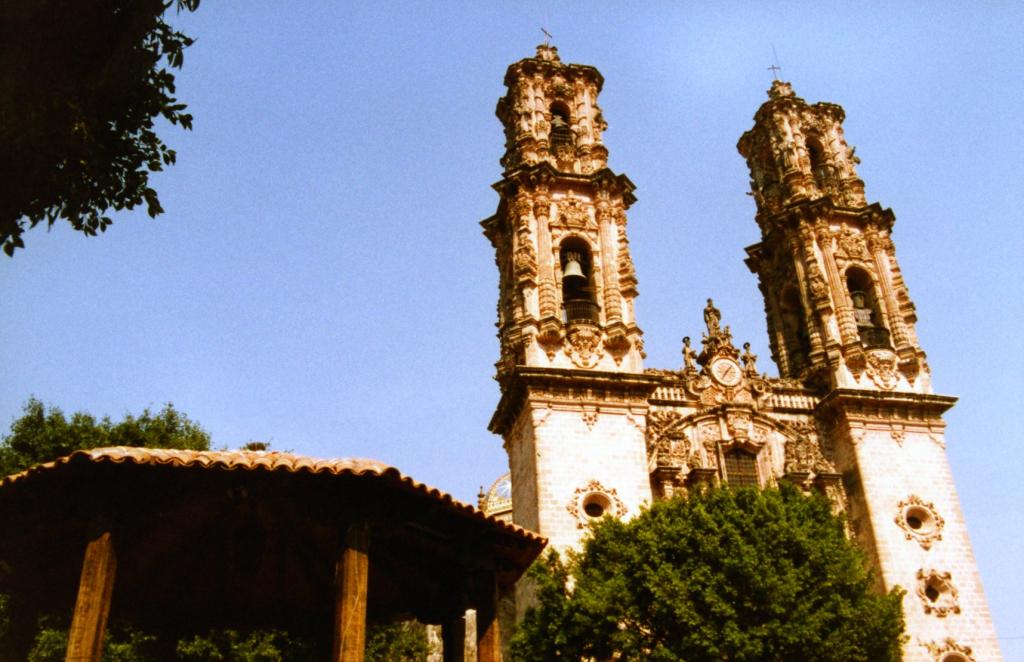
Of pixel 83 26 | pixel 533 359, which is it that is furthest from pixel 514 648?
pixel 83 26

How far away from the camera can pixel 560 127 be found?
100 ft

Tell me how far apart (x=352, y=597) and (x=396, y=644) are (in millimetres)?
19320

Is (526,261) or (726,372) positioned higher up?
(526,261)

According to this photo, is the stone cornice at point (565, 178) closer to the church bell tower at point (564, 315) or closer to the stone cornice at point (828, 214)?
the church bell tower at point (564, 315)

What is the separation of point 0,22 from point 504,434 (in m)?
20.1

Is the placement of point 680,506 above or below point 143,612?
above

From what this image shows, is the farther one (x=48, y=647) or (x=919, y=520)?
(x=919, y=520)

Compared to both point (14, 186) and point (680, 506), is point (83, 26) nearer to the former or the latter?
point (14, 186)

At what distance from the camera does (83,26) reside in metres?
7.80

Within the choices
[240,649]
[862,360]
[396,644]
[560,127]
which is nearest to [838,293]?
[862,360]

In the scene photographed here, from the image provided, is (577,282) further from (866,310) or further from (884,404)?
(866,310)

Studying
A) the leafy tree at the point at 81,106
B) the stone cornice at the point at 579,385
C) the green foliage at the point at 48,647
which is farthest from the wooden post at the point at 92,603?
the stone cornice at the point at 579,385

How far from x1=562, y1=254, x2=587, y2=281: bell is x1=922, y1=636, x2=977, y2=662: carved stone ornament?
12945 millimetres

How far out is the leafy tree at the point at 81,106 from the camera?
7363mm
